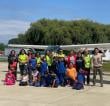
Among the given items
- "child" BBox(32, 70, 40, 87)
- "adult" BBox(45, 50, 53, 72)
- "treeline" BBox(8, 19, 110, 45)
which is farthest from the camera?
"treeline" BBox(8, 19, 110, 45)

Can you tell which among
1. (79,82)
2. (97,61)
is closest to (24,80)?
(79,82)

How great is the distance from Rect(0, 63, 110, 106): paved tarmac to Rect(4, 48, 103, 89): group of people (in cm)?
64

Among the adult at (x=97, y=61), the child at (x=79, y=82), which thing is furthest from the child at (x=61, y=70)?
the adult at (x=97, y=61)

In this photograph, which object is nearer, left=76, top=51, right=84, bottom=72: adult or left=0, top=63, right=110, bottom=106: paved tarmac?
left=0, top=63, right=110, bottom=106: paved tarmac

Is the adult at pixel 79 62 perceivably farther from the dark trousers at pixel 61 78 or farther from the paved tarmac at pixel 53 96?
the paved tarmac at pixel 53 96

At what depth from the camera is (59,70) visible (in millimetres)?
18078

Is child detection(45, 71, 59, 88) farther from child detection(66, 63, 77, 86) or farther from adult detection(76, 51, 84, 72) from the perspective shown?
adult detection(76, 51, 84, 72)

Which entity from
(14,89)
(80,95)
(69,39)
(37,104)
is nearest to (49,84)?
(14,89)

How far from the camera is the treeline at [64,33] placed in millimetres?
73750

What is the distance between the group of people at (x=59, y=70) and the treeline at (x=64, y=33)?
2083 inches

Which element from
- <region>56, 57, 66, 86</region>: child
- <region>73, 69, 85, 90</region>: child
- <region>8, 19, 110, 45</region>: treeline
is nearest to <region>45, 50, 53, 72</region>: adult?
<region>56, 57, 66, 86</region>: child

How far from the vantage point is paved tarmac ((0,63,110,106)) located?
12.8 meters

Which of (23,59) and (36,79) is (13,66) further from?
(36,79)

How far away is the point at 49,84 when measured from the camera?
57.7 ft
